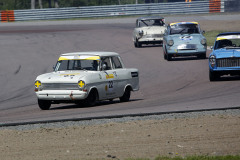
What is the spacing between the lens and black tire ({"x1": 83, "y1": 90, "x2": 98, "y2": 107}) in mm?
12789

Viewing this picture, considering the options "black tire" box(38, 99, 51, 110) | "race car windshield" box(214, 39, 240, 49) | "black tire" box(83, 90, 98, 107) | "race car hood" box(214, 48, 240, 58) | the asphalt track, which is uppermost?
"race car windshield" box(214, 39, 240, 49)

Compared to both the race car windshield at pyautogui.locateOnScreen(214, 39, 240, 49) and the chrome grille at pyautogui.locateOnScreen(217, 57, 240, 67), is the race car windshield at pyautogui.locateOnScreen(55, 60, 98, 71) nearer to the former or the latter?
the chrome grille at pyautogui.locateOnScreen(217, 57, 240, 67)

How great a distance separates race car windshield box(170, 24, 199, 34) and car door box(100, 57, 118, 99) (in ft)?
34.5

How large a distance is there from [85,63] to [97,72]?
0.50 meters

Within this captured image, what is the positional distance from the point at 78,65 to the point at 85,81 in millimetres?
1119

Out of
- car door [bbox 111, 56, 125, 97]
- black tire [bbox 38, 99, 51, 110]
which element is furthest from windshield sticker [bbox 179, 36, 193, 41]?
black tire [bbox 38, 99, 51, 110]

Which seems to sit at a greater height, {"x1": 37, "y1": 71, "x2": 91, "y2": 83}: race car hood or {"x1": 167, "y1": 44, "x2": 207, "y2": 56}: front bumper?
{"x1": 37, "y1": 71, "x2": 91, "y2": 83}: race car hood

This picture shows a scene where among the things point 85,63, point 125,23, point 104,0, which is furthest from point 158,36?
point 104,0

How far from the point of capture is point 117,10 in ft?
177

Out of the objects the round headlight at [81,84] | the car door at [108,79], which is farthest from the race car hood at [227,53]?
the round headlight at [81,84]

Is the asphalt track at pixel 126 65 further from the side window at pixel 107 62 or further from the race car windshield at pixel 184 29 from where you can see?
the race car windshield at pixel 184 29

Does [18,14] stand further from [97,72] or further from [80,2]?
[97,72]

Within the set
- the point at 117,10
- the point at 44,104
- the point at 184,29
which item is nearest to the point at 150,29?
the point at 184,29

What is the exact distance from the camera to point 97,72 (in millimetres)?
13203
